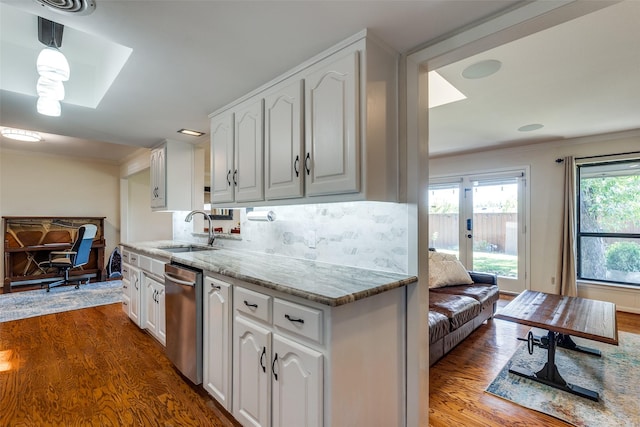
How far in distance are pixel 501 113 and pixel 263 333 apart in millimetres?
3347

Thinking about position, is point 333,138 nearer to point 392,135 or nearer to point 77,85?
point 392,135

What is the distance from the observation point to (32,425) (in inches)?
69.9

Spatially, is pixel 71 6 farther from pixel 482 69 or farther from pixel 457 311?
pixel 457 311

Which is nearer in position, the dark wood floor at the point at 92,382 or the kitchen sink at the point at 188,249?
the dark wood floor at the point at 92,382

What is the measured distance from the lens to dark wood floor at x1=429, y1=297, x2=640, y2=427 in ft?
6.05

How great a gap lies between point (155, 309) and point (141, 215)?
471 centimetres

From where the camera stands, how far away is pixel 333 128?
1618mm

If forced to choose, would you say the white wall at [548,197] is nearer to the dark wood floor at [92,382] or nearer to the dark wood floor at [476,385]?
the dark wood floor at [476,385]

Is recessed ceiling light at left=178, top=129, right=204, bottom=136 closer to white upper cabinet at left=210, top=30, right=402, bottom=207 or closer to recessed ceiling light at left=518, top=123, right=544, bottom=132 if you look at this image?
white upper cabinet at left=210, top=30, right=402, bottom=207

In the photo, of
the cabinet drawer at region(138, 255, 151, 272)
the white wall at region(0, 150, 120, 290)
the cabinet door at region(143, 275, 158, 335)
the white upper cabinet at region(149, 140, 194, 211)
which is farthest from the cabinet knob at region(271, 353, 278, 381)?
the white wall at region(0, 150, 120, 290)

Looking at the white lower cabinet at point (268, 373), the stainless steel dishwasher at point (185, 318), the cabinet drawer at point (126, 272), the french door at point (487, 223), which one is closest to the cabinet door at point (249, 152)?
the stainless steel dishwasher at point (185, 318)

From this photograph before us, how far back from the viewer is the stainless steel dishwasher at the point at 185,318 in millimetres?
2041

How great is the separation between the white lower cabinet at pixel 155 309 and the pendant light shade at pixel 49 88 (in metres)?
1.60

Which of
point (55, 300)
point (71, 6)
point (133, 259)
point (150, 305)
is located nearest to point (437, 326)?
point (150, 305)
